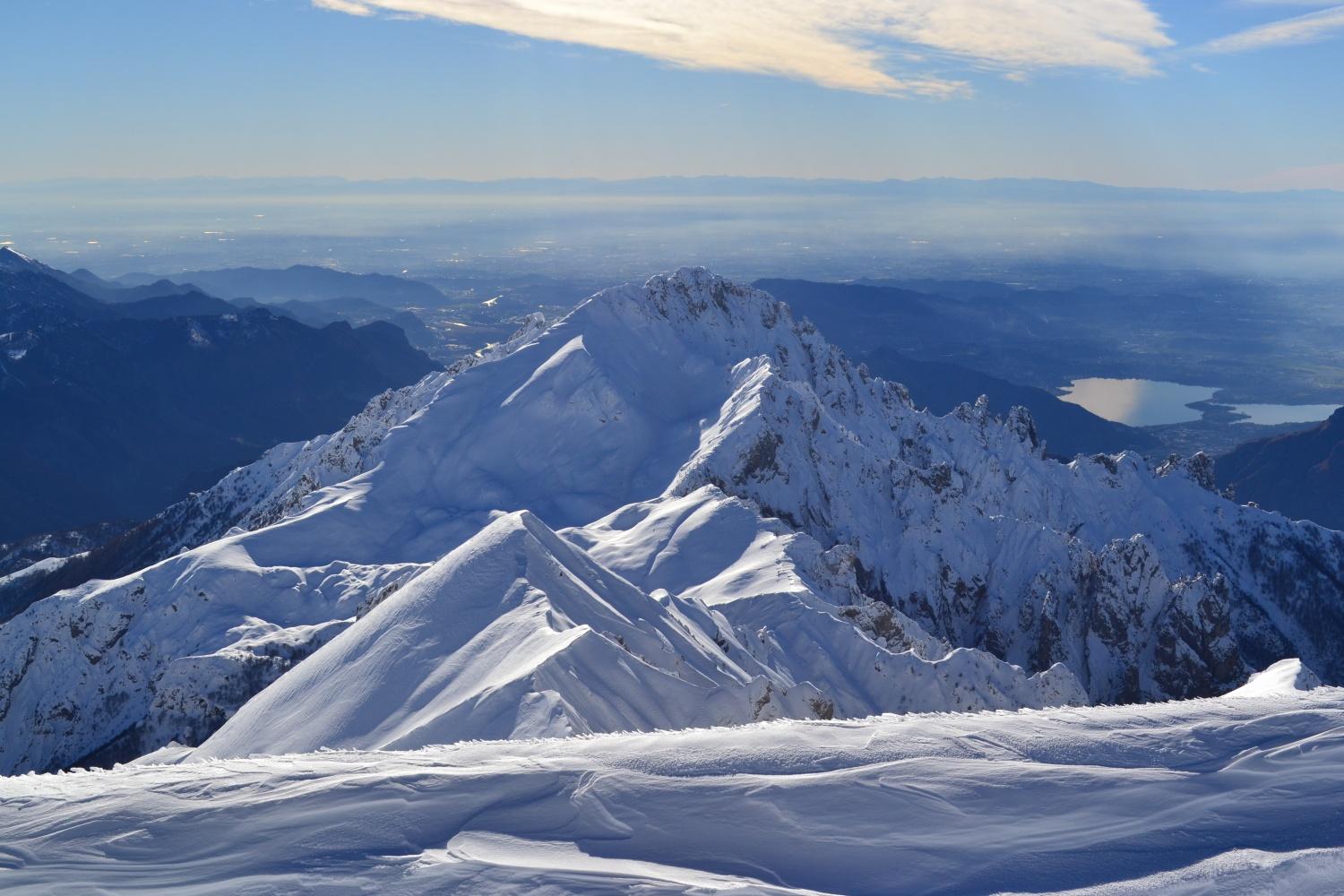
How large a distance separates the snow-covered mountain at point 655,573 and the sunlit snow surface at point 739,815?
7911 mm

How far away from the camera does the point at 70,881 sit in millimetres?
17469

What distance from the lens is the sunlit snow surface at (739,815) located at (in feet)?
57.0

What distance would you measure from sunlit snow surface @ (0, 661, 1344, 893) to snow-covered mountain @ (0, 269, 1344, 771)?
791 centimetres

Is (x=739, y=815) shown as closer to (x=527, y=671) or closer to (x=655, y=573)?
(x=527, y=671)

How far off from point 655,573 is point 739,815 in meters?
41.5

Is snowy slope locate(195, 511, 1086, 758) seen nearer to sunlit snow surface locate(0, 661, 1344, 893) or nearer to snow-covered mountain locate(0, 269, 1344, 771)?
snow-covered mountain locate(0, 269, 1344, 771)

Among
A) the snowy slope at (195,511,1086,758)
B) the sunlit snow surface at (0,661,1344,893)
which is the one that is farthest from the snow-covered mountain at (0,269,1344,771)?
the sunlit snow surface at (0,661,1344,893)

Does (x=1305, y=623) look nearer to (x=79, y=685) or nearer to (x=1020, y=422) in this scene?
(x=1020, y=422)

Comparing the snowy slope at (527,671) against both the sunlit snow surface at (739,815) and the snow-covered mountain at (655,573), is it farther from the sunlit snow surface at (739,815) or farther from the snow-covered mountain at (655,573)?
the sunlit snow surface at (739,815)

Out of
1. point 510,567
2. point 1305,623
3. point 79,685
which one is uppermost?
point 510,567

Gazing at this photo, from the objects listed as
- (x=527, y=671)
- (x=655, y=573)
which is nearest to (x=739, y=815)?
(x=527, y=671)

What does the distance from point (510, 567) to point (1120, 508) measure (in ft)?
314

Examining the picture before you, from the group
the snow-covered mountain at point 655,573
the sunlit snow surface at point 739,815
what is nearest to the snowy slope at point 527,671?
the snow-covered mountain at point 655,573

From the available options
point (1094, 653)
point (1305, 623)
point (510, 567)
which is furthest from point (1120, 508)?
point (510, 567)
